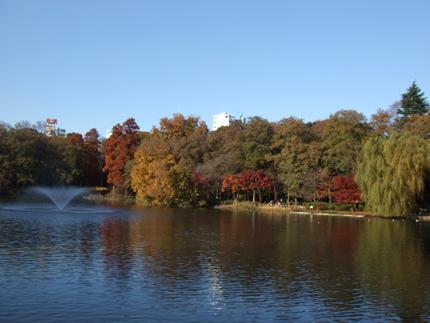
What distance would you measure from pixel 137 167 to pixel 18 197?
1449 cm

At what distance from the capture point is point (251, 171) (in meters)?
52.7

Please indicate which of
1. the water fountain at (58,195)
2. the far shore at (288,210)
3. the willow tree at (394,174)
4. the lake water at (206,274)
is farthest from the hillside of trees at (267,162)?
the lake water at (206,274)

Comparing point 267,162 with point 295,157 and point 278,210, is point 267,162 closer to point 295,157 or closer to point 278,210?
point 295,157

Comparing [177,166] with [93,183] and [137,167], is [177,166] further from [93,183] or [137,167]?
[93,183]

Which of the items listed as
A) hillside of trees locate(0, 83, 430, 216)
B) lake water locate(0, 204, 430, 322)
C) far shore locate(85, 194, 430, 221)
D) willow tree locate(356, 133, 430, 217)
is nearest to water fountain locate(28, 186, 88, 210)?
hillside of trees locate(0, 83, 430, 216)

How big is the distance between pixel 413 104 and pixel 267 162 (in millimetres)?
17693

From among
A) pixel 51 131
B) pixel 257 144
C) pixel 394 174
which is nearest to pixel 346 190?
pixel 394 174

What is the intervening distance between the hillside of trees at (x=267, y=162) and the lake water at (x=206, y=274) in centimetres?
1303

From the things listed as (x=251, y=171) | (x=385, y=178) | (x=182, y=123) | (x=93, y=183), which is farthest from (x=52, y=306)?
(x=93, y=183)

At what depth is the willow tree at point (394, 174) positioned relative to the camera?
39781 mm

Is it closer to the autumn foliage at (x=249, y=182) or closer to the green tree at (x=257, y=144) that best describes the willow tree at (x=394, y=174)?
the autumn foliage at (x=249, y=182)

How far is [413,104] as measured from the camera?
2196 inches

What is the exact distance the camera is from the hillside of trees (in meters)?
41.4

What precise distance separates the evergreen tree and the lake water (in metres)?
30.4
